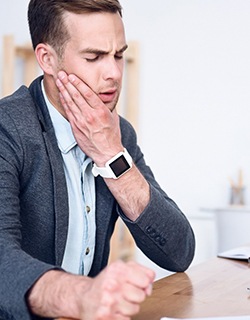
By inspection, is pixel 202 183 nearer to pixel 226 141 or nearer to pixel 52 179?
pixel 226 141

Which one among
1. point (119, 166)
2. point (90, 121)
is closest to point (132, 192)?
point (119, 166)

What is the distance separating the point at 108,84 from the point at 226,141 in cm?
252

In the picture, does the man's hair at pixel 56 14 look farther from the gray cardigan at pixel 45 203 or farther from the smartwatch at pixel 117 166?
the smartwatch at pixel 117 166

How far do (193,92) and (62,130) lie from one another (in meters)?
2.57

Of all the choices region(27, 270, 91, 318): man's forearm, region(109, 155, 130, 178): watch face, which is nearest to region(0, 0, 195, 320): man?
region(109, 155, 130, 178): watch face

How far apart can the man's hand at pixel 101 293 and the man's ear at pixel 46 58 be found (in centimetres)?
70

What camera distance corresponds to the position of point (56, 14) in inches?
62.2

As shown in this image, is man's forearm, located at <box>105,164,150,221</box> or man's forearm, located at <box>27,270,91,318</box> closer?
man's forearm, located at <box>27,270,91,318</box>

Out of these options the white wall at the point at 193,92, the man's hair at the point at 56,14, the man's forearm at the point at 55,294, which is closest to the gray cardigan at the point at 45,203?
the man's hair at the point at 56,14

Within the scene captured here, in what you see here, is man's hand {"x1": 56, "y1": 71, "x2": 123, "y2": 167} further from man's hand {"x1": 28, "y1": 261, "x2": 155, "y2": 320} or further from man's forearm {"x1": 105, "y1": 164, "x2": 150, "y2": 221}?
man's hand {"x1": 28, "y1": 261, "x2": 155, "y2": 320}

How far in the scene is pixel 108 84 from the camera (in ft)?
5.05

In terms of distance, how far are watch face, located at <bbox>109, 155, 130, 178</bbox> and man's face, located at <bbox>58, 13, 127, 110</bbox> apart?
0.56 ft

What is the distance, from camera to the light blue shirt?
1542 mm

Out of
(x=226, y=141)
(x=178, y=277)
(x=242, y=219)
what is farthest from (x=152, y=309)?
(x=226, y=141)
